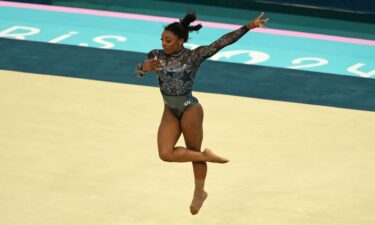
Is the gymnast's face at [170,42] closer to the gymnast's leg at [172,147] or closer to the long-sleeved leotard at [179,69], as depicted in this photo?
the long-sleeved leotard at [179,69]

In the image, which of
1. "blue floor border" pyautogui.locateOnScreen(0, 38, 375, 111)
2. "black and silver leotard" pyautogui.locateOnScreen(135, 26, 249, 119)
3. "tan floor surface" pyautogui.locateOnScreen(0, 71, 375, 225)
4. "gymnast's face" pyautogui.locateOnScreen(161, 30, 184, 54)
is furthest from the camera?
"blue floor border" pyautogui.locateOnScreen(0, 38, 375, 111)

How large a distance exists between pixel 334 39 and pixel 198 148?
9281 millimetres

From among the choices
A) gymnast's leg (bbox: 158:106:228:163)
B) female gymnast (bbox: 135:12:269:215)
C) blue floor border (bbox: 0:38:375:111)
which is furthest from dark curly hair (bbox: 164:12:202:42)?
blue floor border (bbox: 0:38:375:111)

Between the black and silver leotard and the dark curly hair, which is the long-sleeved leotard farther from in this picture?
the dark curly hair

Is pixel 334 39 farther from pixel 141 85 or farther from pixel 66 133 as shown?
pixel 66 133

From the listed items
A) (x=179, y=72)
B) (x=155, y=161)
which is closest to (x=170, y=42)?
(x=179, y=72)

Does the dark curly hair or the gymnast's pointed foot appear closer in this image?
the dark curly hair

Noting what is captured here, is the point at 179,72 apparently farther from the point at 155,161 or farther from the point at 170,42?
the point at 155,161

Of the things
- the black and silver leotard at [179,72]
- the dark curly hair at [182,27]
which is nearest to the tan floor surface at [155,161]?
the black and silver leotard at [179,72]

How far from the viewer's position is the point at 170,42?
891 cm

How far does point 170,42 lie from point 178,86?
0.44 metres

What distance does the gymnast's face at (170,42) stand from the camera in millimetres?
8875

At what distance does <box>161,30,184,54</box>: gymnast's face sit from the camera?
29.1ft

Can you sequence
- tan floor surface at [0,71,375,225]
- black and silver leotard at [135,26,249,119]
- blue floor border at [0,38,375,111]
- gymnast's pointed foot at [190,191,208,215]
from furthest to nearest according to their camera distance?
blue floor border at [0,38,375,111]
tan floor surface at [0,71,375,225]
gymnast's pointed foot at [190,191,208,215]
black and silver leotard at [135,26,249,119]
